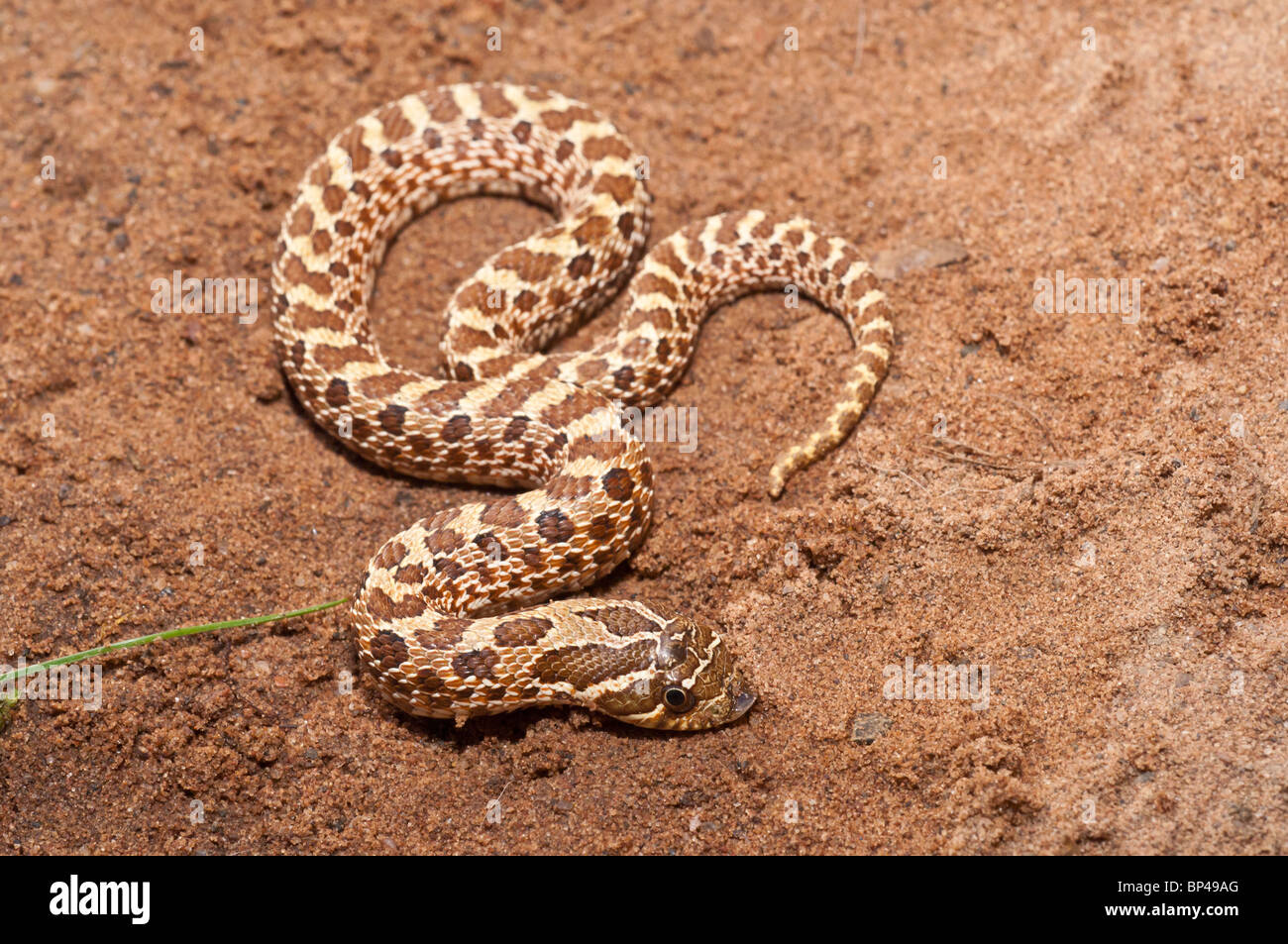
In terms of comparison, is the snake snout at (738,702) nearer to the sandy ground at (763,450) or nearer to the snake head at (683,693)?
the snake head at (683,693)

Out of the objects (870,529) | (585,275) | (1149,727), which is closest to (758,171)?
(585,275)

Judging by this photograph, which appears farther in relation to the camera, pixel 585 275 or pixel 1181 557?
pixel 585 275

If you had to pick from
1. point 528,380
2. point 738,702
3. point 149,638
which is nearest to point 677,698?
point 738,702

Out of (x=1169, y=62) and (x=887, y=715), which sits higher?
(x=1169, y=62)

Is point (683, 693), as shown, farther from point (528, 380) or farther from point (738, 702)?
point (528, 380)

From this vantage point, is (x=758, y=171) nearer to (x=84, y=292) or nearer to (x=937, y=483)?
(x=937, y=483)

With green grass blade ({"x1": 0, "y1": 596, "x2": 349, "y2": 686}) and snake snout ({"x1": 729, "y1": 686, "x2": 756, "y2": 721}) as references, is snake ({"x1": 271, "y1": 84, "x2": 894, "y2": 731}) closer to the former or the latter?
snake snout ({"x1": 729, "y1": 686, "x2": 756, "y2": 721})
